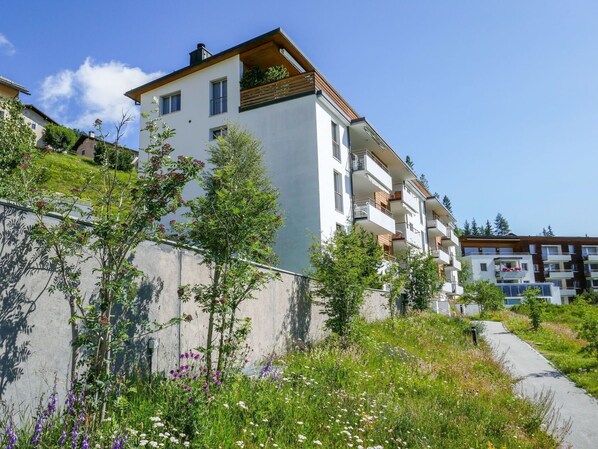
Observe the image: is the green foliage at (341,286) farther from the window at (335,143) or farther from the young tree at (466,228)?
the young tree at (466,228)

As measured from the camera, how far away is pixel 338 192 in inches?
934

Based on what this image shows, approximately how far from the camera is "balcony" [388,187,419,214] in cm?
3275

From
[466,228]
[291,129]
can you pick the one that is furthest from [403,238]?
[466,228]

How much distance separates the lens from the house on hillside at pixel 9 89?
4207cm

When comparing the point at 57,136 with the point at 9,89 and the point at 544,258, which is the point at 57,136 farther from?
the point at 544,258

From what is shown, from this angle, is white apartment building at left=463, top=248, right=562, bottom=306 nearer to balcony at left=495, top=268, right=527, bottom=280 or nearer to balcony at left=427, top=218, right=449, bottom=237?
balcony at left=495, top=268, right=527, bottom=280

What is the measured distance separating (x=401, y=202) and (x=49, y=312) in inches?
1140

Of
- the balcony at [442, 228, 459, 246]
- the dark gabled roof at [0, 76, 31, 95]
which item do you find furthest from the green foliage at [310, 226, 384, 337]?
the dark gabled roof at [0, 76, 31, 95]

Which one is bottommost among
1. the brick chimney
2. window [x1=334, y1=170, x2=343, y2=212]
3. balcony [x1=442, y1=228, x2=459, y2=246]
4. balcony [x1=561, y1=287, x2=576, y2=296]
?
balcony [x1=561, y1=287, x2=576, y2=296]

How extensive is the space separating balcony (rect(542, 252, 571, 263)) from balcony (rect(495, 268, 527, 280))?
778 centimetres

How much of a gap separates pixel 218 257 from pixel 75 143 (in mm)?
67032

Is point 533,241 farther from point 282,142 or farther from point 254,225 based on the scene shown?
point 254,225

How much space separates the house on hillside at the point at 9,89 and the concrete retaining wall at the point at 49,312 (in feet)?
140

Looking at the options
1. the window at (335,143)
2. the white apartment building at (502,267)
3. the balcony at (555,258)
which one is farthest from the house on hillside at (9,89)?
the balcony at (555,258)
